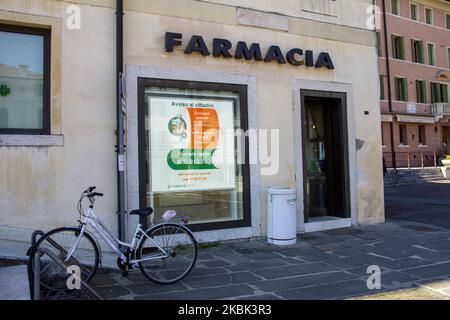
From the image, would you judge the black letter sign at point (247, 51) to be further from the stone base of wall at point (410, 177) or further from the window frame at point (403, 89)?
the window frame at point (403, 89)

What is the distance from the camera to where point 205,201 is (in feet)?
25.0

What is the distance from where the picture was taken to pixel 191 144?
24.7ft

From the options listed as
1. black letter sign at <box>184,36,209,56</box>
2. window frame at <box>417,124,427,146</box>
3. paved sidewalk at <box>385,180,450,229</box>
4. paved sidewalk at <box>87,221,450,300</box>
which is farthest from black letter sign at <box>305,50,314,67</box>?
window frame at <box>417,124,427,146</box>

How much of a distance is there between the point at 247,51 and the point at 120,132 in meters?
2.82

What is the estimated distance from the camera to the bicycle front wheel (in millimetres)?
5340

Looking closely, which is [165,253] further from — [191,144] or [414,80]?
[414,80]

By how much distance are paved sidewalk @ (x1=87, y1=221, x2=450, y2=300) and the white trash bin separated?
0.19m

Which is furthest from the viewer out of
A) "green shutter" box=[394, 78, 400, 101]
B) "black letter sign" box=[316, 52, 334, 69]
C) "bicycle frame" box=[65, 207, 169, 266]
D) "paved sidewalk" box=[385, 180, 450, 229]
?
"green shutter" box=[394, 78, 400, 101]

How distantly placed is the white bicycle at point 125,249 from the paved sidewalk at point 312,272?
21 cm

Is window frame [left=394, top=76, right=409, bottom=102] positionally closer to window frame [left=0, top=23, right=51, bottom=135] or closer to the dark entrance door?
the dark entrance door

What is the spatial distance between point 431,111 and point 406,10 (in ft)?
27.1

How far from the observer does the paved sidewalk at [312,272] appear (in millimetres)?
4918
